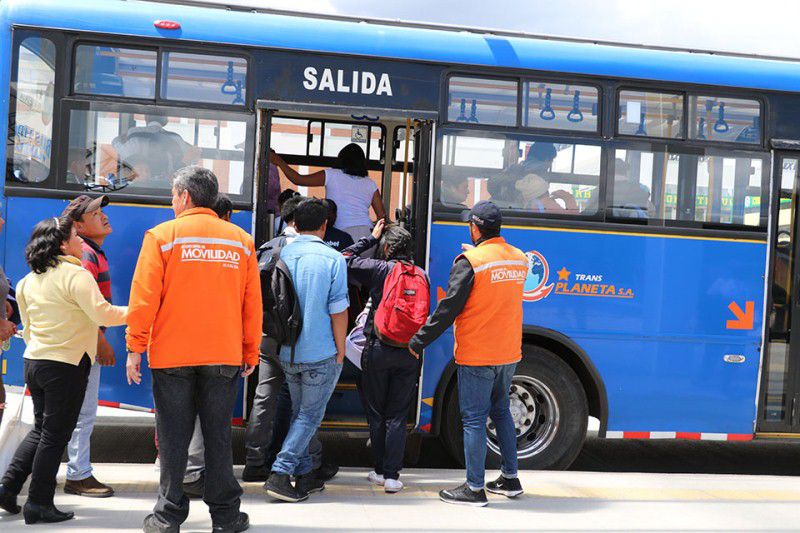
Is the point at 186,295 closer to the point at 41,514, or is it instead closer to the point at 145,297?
the point at 145,297

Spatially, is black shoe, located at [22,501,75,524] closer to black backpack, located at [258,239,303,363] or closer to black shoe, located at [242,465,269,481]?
black shoe, located at [242,465,269,481]

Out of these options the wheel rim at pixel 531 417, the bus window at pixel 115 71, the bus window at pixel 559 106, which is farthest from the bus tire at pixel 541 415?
the bus window at pixel 115 71

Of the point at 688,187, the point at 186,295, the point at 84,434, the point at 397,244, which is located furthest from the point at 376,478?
the point at 688,187

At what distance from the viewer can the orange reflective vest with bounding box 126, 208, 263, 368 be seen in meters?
4.46

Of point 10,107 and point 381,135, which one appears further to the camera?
point 381,135

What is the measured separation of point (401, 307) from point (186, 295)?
169 centimetres

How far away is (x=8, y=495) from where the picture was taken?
5.00 m

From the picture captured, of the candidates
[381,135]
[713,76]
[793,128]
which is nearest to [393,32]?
[381,135]

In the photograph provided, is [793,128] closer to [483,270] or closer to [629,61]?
[629,61]

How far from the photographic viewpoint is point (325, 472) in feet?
19.9

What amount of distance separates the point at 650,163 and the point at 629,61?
2.67 feet

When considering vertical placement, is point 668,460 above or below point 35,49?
below

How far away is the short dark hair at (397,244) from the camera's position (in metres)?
5.93

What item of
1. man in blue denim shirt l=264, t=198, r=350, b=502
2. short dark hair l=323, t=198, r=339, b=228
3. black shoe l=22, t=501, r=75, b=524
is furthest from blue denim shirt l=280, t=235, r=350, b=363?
black shoe l=22, t=501, r=75, b=524
